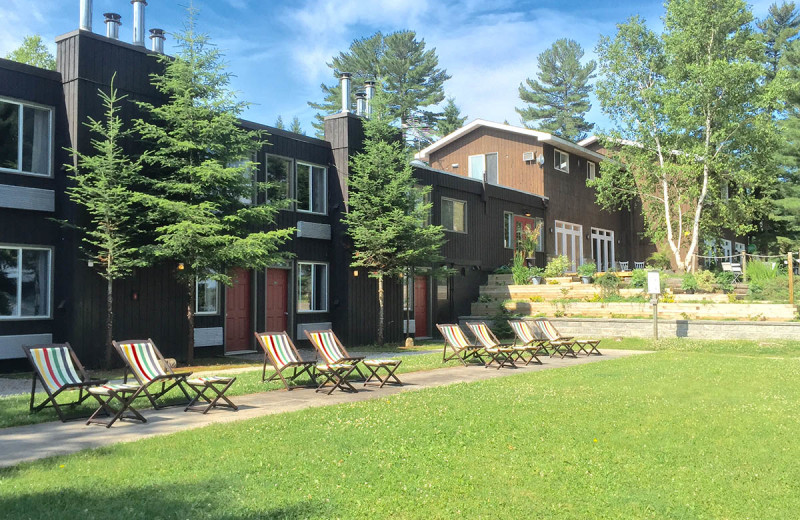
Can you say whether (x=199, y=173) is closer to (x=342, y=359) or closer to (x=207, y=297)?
(x=207, y=297)

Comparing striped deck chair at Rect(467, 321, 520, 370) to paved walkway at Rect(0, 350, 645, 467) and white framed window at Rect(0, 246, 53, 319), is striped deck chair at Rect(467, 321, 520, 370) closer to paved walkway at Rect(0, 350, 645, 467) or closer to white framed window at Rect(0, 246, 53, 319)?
paved walkway at Rect(0, 350, 645, 467)

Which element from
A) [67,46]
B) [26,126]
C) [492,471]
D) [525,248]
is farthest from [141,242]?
[525,248]

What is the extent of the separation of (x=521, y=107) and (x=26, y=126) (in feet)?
152

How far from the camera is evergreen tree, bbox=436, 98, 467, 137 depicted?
153ft

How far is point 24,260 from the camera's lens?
11977mm

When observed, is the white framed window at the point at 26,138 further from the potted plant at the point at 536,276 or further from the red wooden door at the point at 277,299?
the potted plant at the point at 536,276

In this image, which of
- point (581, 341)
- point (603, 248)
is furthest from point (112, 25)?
point (603, 248)

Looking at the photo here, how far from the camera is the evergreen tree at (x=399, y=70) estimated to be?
4603 centimetres

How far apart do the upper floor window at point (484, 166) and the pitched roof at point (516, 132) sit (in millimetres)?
1145

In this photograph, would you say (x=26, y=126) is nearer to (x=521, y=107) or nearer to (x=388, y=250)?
(x=388, y=250)

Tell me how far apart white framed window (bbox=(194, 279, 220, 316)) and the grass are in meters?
1.14

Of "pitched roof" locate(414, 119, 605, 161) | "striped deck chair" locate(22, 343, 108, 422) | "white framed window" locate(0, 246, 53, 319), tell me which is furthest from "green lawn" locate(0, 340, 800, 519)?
"pitched roof" locate(414, 119, 605, 161)

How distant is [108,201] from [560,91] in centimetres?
4720

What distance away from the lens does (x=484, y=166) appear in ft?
92.5
